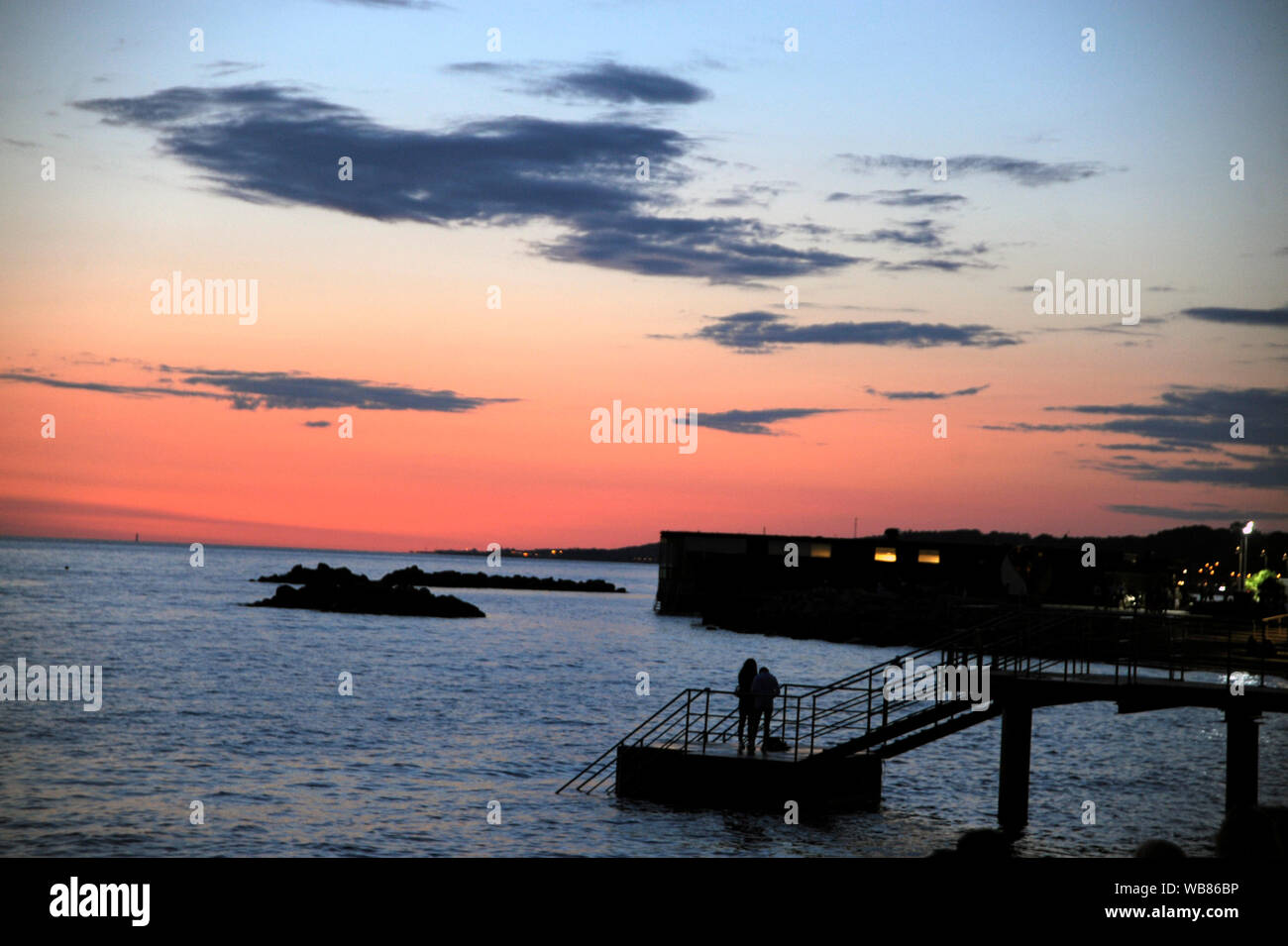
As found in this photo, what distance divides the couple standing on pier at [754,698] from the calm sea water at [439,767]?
2271 millimetres

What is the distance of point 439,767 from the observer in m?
37.5

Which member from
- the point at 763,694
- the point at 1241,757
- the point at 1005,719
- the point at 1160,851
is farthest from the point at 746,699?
the point at 1160,851

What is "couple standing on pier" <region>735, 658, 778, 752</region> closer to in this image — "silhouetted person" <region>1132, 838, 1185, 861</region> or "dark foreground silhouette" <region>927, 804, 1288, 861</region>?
"dark foreground silhouette" <region>927, 804, 1288, 861</region>

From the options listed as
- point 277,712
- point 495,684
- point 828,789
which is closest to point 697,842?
point 828,789

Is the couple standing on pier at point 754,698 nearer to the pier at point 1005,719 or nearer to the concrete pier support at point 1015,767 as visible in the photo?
the pier at point 1005,719

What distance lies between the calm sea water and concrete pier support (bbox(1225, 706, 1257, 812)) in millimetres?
1843

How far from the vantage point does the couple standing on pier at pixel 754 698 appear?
91.2 ft

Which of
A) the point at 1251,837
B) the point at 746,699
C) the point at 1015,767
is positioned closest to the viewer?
the point at 1251,837

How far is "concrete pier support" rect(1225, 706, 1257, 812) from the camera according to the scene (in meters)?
27.3

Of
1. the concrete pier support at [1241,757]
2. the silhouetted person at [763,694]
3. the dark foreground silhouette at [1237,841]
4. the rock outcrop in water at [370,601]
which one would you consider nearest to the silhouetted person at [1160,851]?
the dark foreground silhouette at [1237,841]

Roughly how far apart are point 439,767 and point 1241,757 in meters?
Result: 22.6

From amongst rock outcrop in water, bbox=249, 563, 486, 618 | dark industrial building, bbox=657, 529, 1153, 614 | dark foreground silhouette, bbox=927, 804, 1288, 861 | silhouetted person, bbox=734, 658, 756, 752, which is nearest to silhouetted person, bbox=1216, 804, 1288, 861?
dark foreground silhouette, bbox=927, 804, 1288, 861

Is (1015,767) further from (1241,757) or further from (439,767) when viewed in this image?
(439,767)
